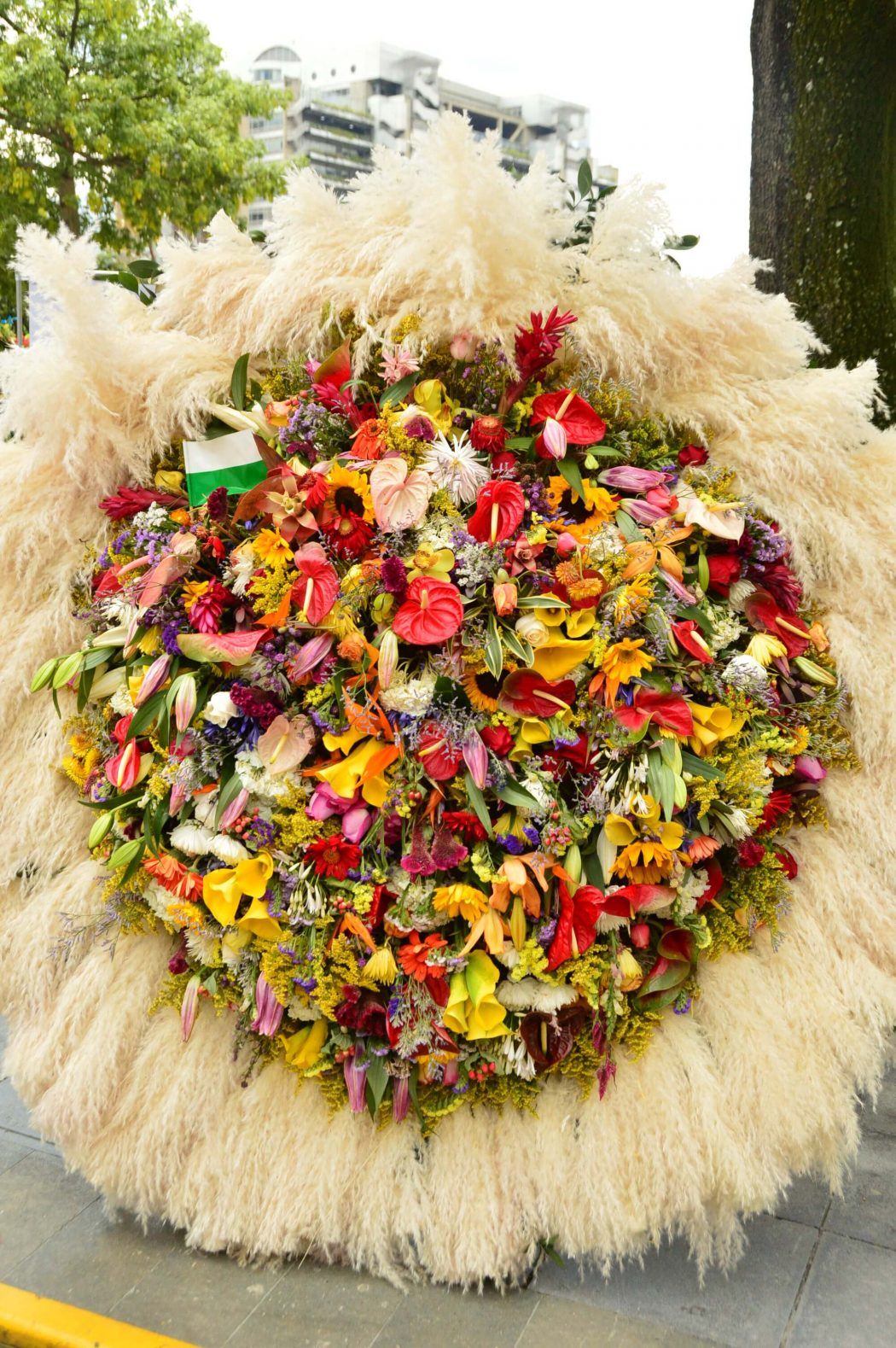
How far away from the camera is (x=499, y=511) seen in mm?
1900

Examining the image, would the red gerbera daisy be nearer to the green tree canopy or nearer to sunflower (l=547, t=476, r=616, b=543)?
sunflower (l=547, t=476, r=616, b=543)

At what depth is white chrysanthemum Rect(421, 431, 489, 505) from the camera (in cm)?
194

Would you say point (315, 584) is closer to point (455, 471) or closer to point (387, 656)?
point (387, 656)

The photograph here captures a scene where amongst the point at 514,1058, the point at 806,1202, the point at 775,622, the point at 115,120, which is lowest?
the point at 806,1202

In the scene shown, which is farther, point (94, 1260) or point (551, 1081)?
point (94, 1260)

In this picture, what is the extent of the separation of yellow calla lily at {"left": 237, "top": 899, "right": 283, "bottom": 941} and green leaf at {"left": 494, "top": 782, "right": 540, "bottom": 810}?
0.48 metres

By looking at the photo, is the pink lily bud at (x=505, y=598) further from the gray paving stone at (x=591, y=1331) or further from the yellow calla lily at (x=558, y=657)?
the gray paving stone at (x=591, y=1331)

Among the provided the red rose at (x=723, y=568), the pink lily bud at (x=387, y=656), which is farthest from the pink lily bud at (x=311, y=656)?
the red rose at (x=723, y=568)

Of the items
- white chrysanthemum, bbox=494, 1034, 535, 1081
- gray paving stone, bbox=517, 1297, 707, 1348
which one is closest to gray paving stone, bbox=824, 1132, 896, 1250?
gray paving stone, bbox=517, 1297, 707, 1348

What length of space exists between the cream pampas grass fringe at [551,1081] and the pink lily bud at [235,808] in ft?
1.37

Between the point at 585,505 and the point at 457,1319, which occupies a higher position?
the point at 585,505

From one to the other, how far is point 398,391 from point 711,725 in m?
0.86

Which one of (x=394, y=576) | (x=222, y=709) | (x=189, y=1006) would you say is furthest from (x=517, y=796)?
(x=189, y=1006)

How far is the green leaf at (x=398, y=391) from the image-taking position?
6.57 ft
